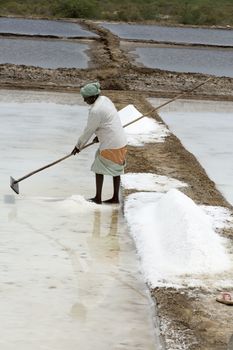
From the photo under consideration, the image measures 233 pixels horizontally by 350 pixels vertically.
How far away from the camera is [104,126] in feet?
18.5

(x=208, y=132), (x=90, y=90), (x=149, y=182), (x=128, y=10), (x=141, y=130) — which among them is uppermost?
(x=90, y=90)

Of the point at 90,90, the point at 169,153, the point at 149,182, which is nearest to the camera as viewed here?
the point at 90,90

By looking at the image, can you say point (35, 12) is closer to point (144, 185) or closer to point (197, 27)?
point (197, 27)

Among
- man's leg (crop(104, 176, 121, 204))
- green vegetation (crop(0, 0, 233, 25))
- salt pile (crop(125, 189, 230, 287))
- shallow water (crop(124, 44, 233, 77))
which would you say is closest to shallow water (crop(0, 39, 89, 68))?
shallow water (crop(124, 44, 233, 77))

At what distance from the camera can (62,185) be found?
629cm

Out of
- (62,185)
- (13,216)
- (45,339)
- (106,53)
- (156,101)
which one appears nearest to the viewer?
(45,339)

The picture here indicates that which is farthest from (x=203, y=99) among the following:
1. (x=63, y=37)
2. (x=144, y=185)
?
(x=63, y=37)

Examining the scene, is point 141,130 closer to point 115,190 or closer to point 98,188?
point 115,190

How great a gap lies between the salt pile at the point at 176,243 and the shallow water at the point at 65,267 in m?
0.09

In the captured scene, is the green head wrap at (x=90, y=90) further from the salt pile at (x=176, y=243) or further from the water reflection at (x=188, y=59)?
the water reflection at (x=188, y=59)

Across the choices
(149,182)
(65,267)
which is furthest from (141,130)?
(65,267)

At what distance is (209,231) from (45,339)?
147cm

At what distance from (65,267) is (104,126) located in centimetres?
150

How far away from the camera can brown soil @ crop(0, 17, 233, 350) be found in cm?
358
